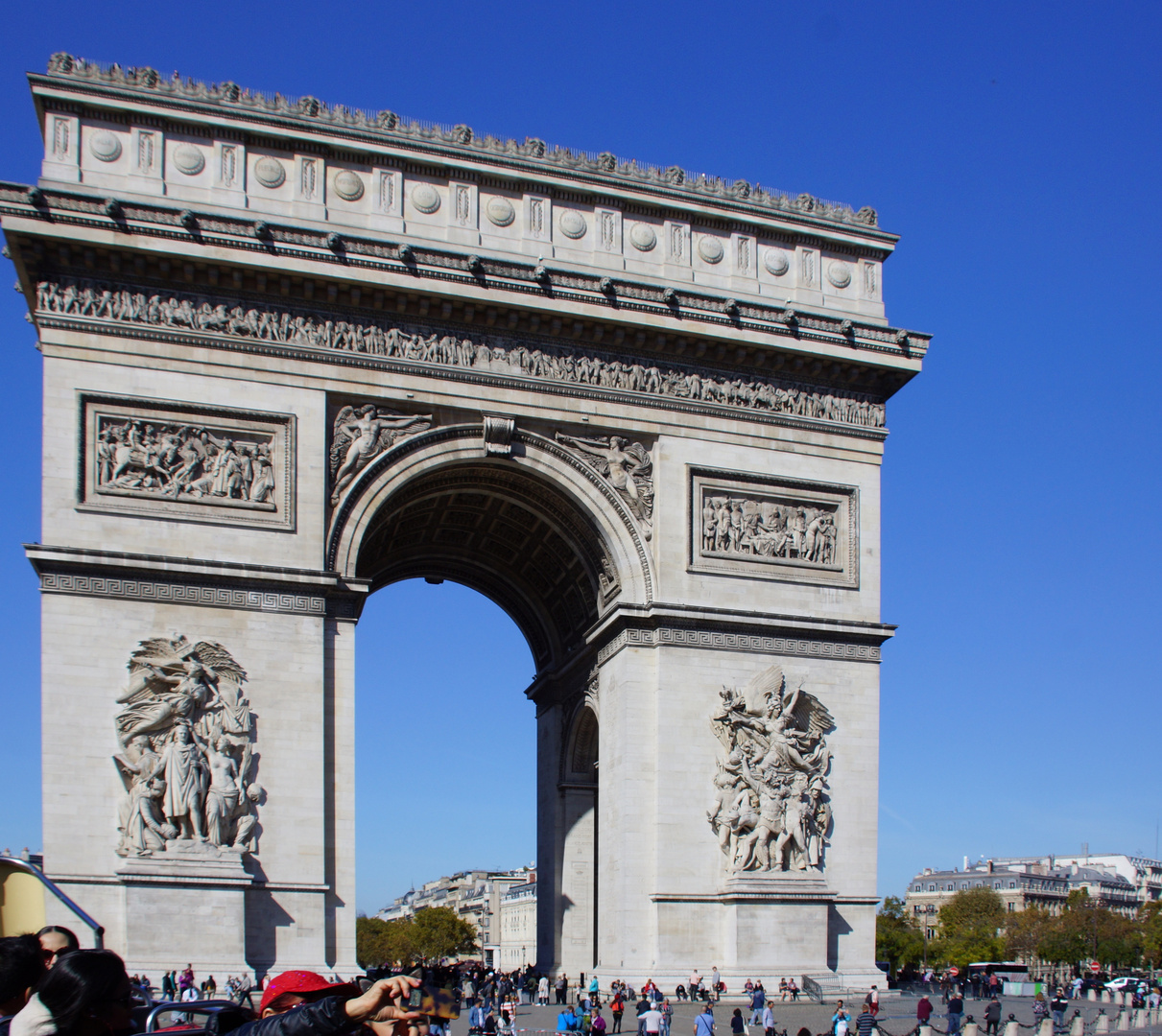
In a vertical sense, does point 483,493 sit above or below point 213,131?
below

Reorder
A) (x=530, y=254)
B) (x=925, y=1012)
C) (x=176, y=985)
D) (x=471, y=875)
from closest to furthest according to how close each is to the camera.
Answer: (x=176, y=985) → (x=925, y=1012) → (x=530, y=254) → (x=471, y=875)

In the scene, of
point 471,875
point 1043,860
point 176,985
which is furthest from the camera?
point 471,875

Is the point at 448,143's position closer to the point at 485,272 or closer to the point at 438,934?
the point at 485,272

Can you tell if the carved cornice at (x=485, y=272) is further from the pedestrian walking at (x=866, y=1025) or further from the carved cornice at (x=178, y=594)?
the pedestrian walking at (x=866, y=1025)

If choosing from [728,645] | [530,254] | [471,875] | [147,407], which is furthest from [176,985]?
[471,875]

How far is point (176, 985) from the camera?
21.1m

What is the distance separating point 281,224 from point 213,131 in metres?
2.26

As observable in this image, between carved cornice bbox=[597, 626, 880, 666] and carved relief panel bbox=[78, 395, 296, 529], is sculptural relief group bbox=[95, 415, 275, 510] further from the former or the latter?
carved cornice bbox=[597, 626, 880, 666]

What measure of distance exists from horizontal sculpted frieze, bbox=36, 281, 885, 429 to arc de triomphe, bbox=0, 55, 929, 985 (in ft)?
0.22

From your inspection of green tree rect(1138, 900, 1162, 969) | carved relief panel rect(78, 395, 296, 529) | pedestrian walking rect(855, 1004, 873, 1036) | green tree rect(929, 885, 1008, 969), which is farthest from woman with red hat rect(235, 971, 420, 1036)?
green tree rect(929, 885, 1008, 969)

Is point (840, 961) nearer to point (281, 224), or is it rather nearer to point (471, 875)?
point (281, 224)

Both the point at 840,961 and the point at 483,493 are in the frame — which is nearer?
the point at 840,961


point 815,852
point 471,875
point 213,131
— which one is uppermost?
point 213,131

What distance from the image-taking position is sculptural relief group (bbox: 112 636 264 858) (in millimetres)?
22234
